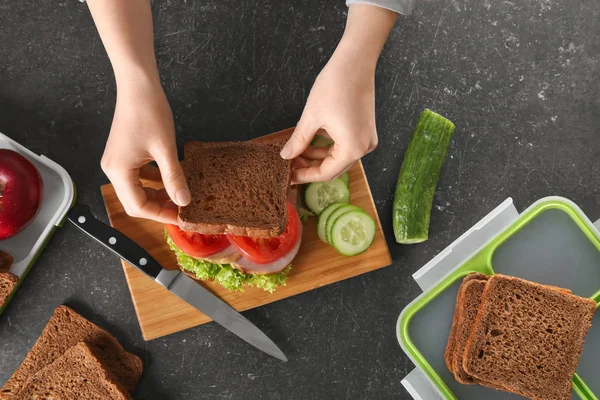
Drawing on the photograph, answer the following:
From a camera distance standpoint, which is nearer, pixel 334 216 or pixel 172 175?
pixel 172 175

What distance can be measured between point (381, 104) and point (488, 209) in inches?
24.8

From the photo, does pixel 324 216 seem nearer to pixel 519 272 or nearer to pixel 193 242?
pixel 193 242

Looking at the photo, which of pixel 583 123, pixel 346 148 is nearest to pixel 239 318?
pixel 346 148

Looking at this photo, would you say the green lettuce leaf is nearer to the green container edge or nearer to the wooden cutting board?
the wooden cutting board

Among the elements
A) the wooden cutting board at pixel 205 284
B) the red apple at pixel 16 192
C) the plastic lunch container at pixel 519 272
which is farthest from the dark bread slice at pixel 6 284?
the plastic lunch container at pixel 519 272

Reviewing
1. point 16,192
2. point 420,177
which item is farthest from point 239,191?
point 16,192

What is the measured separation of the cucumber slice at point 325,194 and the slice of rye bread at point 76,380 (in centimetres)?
104

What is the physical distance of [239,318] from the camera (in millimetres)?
2205

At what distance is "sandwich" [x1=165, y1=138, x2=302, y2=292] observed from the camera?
1907 millimetres

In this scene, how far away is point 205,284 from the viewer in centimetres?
222

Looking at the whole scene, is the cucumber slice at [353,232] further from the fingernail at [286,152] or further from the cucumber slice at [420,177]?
the fingernail at [286,152]

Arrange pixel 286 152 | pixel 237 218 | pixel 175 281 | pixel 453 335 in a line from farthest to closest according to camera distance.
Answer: pixel 175 281 < pixel 453 335 < pixel 237 218 < pixel 286 152

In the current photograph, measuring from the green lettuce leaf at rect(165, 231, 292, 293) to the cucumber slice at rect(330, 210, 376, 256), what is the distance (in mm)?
224

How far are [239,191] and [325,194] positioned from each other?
0.40 m
